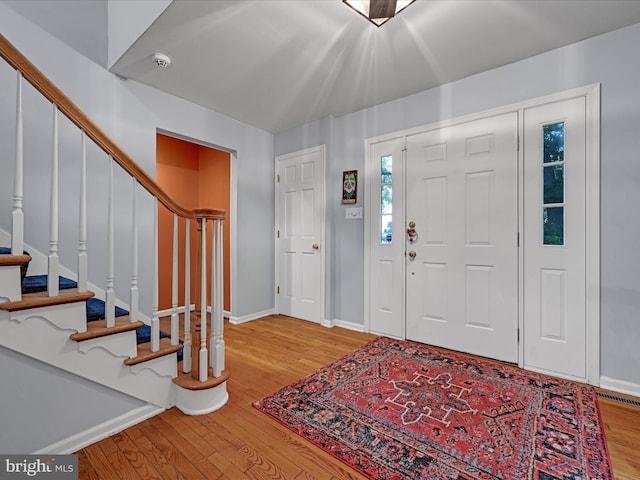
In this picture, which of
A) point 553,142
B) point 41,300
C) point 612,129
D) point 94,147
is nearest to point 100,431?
point 41,300

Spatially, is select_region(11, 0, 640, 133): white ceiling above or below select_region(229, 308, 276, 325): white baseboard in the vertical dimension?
above

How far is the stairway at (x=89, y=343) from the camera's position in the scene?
1273 millimetres

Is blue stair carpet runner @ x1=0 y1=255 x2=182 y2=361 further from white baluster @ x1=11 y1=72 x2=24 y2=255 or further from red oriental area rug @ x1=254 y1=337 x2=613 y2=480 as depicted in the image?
red oriental area rug @ x1=254 y1=337 x2=613 y2=480

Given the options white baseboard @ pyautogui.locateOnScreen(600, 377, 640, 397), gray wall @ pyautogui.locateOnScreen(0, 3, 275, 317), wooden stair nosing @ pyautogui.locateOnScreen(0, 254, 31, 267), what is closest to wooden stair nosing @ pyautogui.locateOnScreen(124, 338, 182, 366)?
wooden stair nosing @ pyautogui.locateOnScreen(0, 254, 31, 267)

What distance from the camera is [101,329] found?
1.53m

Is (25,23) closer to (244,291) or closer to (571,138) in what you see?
(244,291)

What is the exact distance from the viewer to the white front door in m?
3.59

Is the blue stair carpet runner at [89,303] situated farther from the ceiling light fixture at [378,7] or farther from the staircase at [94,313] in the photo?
the ceiling light fixture at [378,7]

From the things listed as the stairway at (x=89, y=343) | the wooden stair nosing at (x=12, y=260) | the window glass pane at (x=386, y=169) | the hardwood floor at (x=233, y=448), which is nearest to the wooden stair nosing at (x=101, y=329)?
the stairway at (x=89, y=343)

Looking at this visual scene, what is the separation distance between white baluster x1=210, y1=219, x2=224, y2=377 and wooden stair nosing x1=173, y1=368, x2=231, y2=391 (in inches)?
1.5

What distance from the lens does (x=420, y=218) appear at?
2.88m

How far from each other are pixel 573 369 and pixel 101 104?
4259mm

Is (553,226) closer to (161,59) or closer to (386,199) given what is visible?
(386,199)

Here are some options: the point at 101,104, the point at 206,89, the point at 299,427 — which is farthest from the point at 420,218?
the point at 101,104
